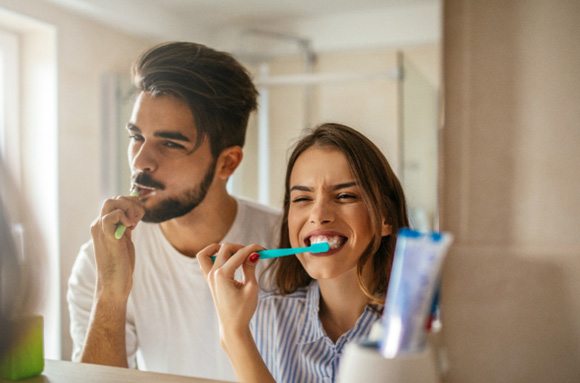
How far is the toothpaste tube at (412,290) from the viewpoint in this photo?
0.45 meters

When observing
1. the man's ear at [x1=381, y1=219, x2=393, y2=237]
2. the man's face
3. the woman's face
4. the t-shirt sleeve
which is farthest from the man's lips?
the man's ear at [x1=381, y1=219, x2=393, y2=237]

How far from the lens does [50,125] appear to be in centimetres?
85

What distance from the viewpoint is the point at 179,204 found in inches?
29.2

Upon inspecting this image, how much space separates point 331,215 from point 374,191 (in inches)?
2.4

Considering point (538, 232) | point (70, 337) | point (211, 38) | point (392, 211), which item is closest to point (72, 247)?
point (70, 337)

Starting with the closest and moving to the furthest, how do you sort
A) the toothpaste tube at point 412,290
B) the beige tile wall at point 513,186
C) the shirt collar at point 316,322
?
1. the toothpaste tube at point 412,290
2. the beige tile wall at point 513,186
3. the shirt collar at point 316,322

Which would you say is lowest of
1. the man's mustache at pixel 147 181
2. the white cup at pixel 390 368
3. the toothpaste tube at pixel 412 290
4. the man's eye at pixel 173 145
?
the white cup at pixel 390 368

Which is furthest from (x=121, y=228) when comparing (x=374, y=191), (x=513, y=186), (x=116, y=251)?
(x=513, y=186)

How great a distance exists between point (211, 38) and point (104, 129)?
0.72 ft

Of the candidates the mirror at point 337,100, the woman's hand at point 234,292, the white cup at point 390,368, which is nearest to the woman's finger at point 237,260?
the woman's hand at point 234,292

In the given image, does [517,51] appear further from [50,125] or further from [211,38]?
Result: [50,125]

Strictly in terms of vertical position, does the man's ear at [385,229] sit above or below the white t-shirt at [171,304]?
above

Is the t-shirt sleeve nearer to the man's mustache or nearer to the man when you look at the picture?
the man

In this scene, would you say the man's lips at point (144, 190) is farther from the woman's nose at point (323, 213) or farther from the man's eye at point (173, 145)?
the woman's nose at point (323, 213)
